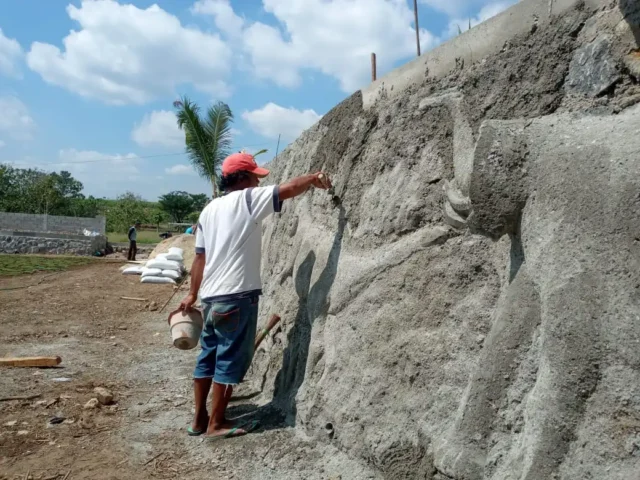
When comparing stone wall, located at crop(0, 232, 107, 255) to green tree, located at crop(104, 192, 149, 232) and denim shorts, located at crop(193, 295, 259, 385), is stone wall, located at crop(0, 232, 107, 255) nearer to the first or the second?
green tree, located at crop(104, 192, 149, 232)

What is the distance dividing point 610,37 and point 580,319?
81cm

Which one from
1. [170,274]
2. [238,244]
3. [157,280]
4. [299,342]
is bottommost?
[299,342]

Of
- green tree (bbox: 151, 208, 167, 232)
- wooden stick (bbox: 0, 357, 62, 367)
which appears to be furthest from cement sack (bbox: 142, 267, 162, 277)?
green tree (bbox: 151, 208, 167, 232)

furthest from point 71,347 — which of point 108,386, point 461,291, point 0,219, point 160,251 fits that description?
point 0,219

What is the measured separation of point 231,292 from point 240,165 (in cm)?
72

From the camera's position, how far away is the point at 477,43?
213 centimetres

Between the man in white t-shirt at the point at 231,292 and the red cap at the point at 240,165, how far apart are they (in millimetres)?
174

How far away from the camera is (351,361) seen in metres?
2.36

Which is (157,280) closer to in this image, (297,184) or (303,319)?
(303,319)

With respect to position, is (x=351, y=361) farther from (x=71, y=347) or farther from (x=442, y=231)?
(x=71, y=347)

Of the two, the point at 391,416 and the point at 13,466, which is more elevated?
the point at 391,416

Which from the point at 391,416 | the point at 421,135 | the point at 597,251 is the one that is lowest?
the point at 391,416

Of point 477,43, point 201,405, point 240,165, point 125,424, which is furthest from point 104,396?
point 477,43

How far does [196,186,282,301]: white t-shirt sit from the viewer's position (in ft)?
8.84
